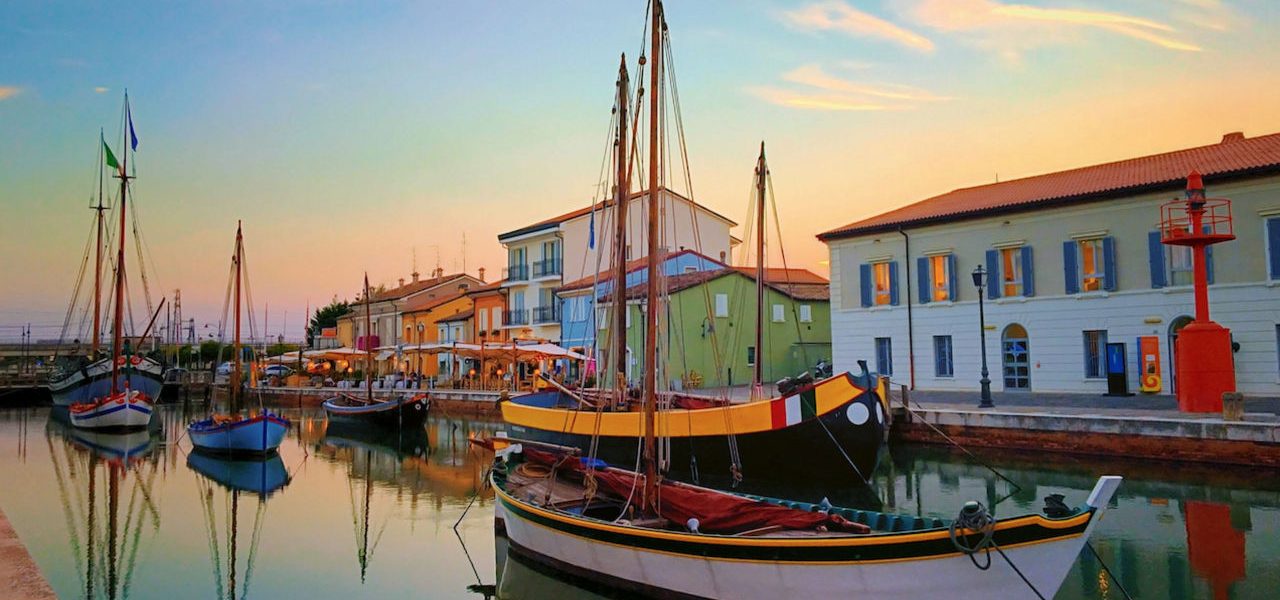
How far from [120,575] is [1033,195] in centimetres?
2678

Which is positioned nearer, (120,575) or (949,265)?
(120,575)

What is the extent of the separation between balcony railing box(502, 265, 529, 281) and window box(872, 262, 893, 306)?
2315 cm

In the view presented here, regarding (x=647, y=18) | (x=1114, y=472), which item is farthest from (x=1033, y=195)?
(x=647, y=18)

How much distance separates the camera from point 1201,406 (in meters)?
19.8

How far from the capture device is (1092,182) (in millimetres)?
27438

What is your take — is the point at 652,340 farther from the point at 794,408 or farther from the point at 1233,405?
the point at 1233,405

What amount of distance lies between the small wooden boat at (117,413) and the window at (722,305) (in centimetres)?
2391

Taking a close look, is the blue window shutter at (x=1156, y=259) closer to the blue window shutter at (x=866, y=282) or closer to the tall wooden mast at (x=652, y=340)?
the blue window shutter at (x=866, y=282)

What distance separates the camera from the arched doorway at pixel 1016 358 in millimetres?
27609

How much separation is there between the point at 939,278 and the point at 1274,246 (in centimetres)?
967

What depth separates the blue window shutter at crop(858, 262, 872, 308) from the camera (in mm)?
31844

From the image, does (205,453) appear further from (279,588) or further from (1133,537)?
(1133,537)

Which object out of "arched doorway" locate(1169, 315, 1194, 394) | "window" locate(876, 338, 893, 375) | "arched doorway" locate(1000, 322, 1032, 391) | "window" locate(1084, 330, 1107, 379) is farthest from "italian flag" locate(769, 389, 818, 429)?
"window" locate(876, 338, 893, 375)

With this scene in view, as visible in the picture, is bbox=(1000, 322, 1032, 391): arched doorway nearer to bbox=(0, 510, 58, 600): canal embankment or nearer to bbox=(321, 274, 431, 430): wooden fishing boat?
bbox=(321, 274, 431, 430): wooden fishing boat
